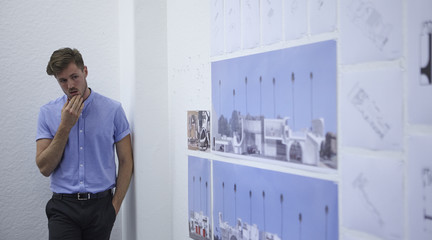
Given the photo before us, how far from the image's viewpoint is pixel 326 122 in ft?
3.40

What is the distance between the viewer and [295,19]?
1.13m

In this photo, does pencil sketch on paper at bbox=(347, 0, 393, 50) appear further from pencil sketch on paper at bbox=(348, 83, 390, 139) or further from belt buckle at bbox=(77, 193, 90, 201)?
belt buckle at bbox=(77, 193, 90, 201)

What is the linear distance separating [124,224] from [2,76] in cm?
111

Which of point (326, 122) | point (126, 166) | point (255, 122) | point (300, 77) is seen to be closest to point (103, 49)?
point (126, 166)

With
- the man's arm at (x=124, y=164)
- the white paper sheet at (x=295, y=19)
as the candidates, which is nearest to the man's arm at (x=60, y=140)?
the man's arm at (x=124, y=164)

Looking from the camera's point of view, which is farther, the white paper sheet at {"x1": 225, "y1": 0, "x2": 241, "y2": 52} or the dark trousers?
the dark trousers

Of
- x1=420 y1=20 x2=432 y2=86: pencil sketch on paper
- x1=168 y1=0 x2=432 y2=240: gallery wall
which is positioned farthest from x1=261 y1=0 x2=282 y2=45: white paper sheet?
x1=420 y1=20 x2=432 y2=86: pencil sketch on paper

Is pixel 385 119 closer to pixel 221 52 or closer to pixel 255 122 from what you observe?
pixel 255 122

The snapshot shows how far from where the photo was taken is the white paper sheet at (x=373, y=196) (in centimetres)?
87

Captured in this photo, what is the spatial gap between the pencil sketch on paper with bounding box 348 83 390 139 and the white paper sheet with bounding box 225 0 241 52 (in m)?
0.58

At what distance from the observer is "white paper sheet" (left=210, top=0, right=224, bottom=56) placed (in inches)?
58.1

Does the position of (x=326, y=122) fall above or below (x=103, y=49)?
below

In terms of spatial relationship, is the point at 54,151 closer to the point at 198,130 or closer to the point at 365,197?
the point at 198,130

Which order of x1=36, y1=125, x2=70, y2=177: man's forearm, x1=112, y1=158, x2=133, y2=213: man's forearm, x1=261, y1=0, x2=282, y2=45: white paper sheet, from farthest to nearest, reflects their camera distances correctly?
1. x1=112, y1=158, x2=133, y2=213: man's forearm
2. x1=36, y1=125, x2=70, y2=177: man's forearm
3. x1=261, y1=0, x2=282, y2=45: white paper sheet
